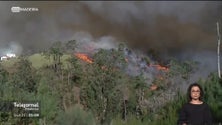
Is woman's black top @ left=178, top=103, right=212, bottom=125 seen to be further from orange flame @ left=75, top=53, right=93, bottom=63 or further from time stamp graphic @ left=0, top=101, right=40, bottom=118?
orange flame @ left=75, top=53, right=93, bottom=63

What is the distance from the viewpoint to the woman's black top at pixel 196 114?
3219 millimetres

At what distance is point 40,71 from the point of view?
1125 centimetres

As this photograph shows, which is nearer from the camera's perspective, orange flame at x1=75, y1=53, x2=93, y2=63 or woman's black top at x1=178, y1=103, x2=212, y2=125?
woman's black top at x1=178, y1=103, x2=212, y2=125

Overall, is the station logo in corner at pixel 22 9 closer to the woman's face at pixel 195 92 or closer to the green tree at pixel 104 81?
the green tree at pixel 104 81

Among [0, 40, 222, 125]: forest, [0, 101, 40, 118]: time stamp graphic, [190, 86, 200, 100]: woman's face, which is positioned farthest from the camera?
[0, 40, 222, 125]: forest

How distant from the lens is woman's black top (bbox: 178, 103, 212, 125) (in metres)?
3.22

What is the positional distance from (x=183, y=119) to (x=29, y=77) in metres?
7.73

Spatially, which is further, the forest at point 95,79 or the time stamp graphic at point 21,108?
the forest at point 95,79

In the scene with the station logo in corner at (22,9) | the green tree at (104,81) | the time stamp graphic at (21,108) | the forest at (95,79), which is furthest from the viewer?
the green tree at (104,81)

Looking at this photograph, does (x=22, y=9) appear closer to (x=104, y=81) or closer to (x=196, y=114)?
(x=104, y=81)

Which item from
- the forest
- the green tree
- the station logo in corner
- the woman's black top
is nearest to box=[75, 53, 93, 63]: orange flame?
the forest

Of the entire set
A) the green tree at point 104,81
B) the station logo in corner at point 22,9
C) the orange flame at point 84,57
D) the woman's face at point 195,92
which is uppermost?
the station logo in corner at point 22,9

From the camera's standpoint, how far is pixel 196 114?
3223mm

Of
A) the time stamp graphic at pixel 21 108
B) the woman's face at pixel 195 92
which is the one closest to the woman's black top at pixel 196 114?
the woman's face at pixel 195 92
